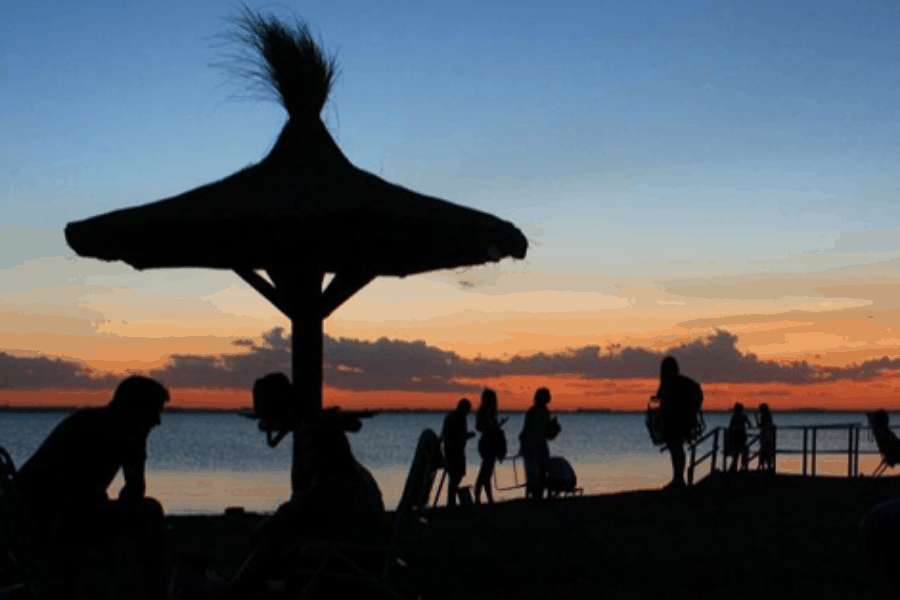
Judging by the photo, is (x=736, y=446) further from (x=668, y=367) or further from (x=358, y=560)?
(x=358, y=560)

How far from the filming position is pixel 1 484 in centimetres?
583

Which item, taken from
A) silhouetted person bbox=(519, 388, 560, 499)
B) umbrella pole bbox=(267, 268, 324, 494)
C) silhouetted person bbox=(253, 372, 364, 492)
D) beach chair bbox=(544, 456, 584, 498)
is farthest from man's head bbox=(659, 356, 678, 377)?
silhouetted person bbox=(253, 372, 364, 492)

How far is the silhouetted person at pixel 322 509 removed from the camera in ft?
18.8

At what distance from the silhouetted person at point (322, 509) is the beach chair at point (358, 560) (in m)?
0.07

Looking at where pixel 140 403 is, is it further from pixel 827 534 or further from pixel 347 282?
pixel 827 534

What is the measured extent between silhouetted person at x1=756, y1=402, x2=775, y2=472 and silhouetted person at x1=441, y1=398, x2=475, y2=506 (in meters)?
5.07

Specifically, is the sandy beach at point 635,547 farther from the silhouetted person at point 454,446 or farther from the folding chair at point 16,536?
the silhouetted person at point 454,446

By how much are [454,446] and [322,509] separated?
11.0 meters

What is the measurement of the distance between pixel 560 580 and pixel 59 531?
382 cm

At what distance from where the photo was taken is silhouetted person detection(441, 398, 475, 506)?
16.7 meters

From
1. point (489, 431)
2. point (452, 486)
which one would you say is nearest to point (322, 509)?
point (452, 486)

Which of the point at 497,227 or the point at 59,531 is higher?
the point at 497,227

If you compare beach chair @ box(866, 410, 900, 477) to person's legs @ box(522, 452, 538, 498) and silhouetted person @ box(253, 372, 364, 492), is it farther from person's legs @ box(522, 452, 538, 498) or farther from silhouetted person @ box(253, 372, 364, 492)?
silhouetted person @ box(253, 372, 364, 492)

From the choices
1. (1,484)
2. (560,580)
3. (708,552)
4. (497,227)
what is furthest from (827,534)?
(1,484)
